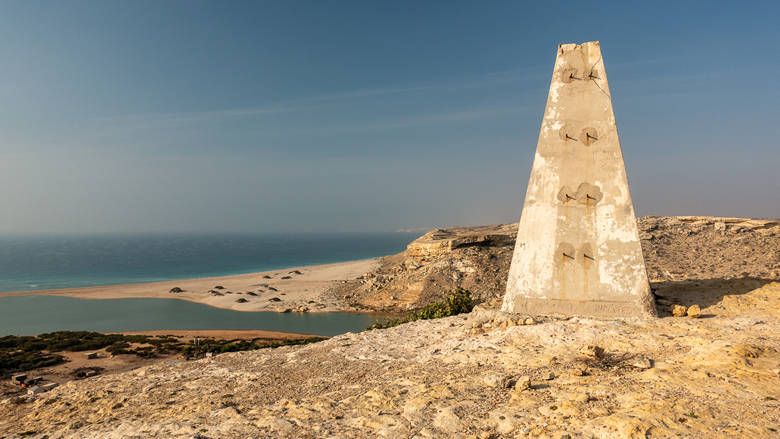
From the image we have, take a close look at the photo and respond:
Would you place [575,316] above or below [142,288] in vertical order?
above

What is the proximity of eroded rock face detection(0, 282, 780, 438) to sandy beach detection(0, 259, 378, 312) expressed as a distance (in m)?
31.5

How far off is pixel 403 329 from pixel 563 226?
6.61 meters

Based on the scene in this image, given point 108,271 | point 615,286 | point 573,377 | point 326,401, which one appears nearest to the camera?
point 573,377

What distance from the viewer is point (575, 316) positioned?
1154 centimetres

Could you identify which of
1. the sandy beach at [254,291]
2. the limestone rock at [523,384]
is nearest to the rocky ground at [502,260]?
the sandy beach at [254,291]

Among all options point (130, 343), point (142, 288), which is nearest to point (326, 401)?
point (130, 343)

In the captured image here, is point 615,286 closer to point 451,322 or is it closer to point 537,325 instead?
point 537,325

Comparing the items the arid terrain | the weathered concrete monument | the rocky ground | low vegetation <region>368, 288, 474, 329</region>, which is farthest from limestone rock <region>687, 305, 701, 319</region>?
the rocky ground

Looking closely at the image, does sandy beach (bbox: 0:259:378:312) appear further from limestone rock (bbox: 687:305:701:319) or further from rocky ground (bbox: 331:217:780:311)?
limestone rock (bbox: 687:305:701:319)

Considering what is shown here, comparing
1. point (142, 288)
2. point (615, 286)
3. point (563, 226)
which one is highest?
point (563, 226)

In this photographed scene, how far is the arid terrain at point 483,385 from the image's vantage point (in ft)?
19.9

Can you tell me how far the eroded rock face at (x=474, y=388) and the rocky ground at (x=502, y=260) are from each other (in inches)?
972

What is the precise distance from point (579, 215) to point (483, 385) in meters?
6.90

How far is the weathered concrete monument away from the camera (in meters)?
11.5
